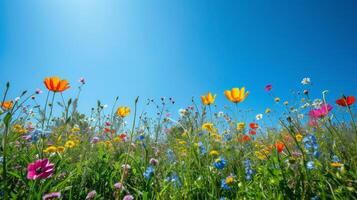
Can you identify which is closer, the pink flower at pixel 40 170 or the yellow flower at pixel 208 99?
the pink flower at pixel 40 170

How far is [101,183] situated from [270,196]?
1206 mm

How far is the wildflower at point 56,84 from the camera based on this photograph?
2.20 metres

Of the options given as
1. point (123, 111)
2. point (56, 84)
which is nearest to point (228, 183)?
point (56, 84)

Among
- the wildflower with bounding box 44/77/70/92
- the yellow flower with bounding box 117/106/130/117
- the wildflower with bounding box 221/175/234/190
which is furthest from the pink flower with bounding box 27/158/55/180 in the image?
the yellow flower with bounding box 117/106/130/117

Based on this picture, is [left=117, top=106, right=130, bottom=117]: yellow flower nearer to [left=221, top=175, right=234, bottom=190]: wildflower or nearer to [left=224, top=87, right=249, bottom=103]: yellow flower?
[left=224, top=87, right=249, bottom=103]: yellow flower

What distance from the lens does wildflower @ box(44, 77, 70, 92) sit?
7.21 feet

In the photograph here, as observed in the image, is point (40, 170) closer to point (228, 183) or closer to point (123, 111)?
point (228, 183)

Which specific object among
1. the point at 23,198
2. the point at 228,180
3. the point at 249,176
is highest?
the point at 249,176

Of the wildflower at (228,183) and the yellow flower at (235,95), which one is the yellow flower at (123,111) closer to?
the yellow flower at (235,95)

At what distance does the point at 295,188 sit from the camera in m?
1.41

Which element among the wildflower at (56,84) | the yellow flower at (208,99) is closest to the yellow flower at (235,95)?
the yellow flower at (208,99)

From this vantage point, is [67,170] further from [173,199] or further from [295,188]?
[295,188]

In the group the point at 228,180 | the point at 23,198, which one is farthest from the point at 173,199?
the point at 23,198

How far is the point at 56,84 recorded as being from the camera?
2230 millimetres
